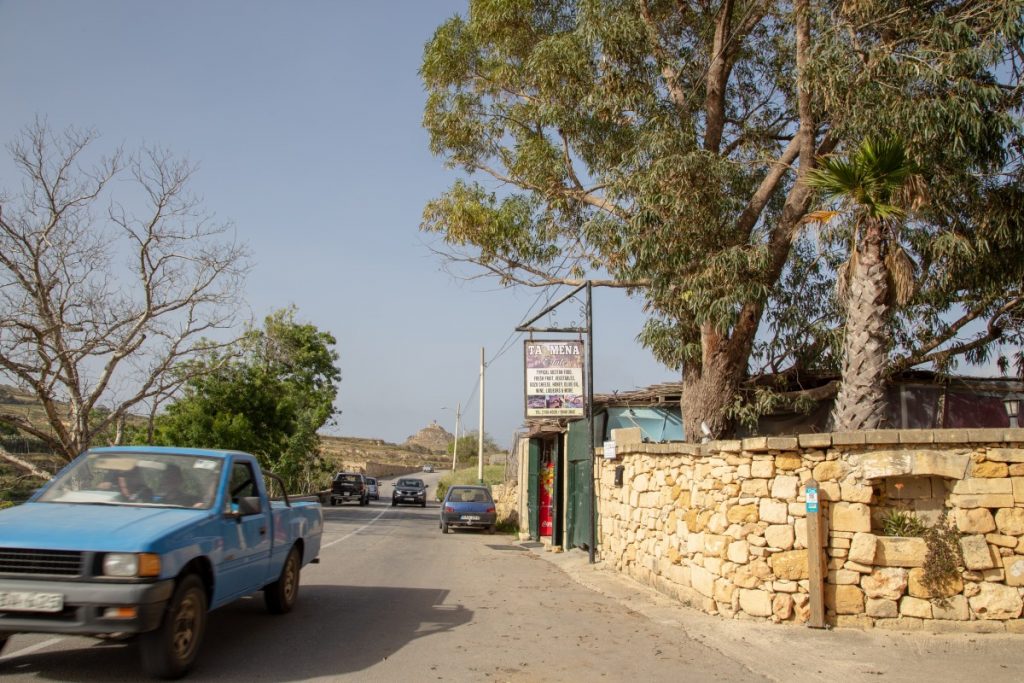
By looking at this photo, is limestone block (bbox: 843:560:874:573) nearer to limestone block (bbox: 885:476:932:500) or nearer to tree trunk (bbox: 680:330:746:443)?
limestone block (bbox: 885:476:932:500)

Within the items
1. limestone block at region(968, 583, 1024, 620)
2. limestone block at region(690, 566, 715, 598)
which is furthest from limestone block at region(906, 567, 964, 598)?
limestone block at region(690, 566, 715, 598)

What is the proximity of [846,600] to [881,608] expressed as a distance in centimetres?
36

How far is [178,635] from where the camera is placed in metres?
6.12

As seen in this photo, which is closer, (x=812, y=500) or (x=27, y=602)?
(x=27, y=602)

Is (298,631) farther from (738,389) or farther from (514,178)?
(514,178)

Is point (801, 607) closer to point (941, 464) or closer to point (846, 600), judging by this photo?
point (846, 600)

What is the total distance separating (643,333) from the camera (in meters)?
16.4

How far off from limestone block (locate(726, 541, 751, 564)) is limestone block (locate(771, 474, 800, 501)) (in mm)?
676

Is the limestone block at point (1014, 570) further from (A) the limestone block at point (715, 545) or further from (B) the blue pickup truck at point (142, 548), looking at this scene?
(B) the blue pickup truck at point (142, 548)

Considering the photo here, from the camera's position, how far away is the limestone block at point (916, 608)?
872 centimetres

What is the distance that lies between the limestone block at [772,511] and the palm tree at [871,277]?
2120 mm

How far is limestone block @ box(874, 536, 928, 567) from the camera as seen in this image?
345 inches

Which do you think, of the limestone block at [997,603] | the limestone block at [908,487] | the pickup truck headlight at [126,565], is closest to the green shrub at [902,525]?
the limestone block at [908,487]

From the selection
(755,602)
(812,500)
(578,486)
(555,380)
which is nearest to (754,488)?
(812,500)
